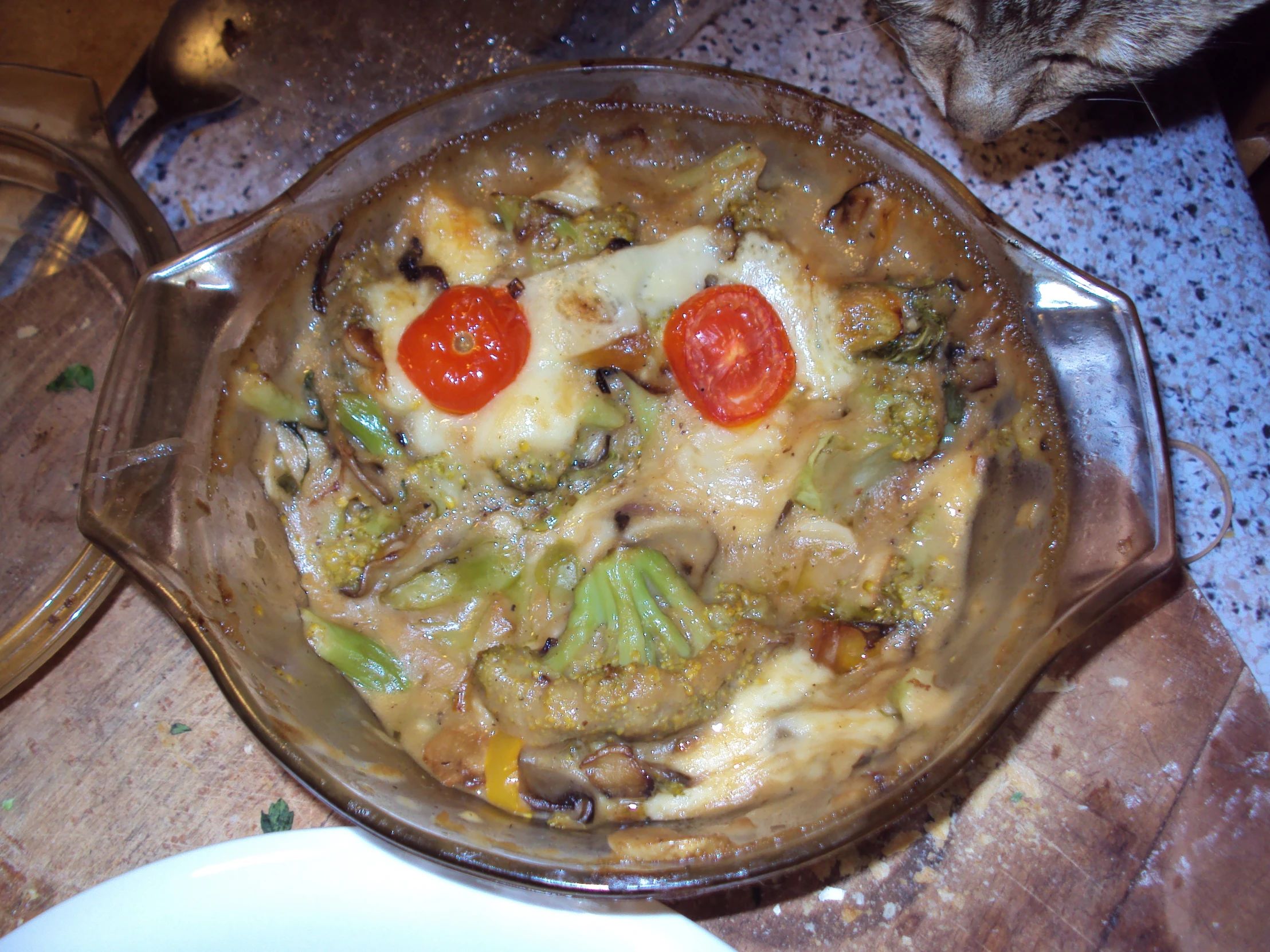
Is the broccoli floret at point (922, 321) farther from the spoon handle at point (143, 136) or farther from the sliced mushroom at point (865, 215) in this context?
the spoon handle at point (143, 136)

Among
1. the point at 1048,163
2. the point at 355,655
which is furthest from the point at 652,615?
the point at 1048,163

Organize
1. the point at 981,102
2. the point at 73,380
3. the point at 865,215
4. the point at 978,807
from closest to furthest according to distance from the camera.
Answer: the point at 865,215, the point at 978,807, the point at 981,102, the point at 73,380

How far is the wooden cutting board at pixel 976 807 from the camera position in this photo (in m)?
1.48

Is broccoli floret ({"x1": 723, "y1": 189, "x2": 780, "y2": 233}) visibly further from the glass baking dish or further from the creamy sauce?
the glass baking dish

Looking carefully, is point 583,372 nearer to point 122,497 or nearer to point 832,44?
point 122,497

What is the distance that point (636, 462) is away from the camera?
4.75 feet

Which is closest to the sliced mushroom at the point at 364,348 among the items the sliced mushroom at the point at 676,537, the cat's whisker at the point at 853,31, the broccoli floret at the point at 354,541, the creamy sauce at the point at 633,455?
the creamy sauce at the point at 633,455

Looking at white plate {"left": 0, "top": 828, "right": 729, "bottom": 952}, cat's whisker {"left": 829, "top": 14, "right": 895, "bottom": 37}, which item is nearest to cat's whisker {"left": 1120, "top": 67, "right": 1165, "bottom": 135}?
cat's whisker {"left": 829, "top": 14, "right": 895, "bottom": 37}

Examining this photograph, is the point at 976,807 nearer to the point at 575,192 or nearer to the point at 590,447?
the point at 590,447

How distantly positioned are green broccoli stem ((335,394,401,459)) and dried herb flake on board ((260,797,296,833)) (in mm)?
678

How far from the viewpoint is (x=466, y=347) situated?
4.36ft

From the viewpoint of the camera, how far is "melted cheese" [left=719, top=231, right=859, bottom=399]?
54.6 inches

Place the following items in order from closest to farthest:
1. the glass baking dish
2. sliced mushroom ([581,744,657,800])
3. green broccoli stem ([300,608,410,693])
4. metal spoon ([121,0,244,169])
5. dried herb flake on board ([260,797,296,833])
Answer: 1. the glass baking dish
2. sliced mushroom ([581,744,657,800])
3. green broccoli stem ([300,608,410,693])
4. dried herb flake on board ([260,797,296,833])
5. metal spoon ([121,0,244,169])

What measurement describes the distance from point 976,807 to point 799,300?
0.94 m
